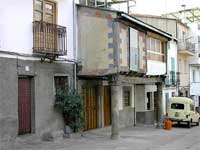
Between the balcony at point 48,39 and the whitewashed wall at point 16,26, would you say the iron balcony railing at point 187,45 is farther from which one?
the whitewashed wall at point 16,26

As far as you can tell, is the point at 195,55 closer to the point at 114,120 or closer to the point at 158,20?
the point at 158,20

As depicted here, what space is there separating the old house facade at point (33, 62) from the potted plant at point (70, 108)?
32 centimetres

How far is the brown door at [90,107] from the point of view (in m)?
22.4

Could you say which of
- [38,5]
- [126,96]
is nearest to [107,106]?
[126,96]

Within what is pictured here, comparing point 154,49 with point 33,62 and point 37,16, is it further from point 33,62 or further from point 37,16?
point 33,62

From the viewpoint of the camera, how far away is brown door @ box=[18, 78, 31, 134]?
1683 centimetres

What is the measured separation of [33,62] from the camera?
681 inches

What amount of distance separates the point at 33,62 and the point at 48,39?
46.1 inches

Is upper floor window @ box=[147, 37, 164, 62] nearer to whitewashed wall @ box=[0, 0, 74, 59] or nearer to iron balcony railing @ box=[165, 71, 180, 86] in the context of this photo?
iron balcony railing @ box=[165, 71, 180, 86]

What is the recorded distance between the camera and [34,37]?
56.2 feet

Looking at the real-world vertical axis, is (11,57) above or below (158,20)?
below

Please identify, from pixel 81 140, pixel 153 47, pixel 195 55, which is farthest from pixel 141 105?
pixel 195 55

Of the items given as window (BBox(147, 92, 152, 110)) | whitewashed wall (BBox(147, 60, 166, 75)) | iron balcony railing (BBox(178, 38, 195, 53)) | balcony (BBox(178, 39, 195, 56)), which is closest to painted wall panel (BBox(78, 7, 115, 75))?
whitewashed wall (BBox(147, 60, 166, 75))

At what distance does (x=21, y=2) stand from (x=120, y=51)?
5.27m
